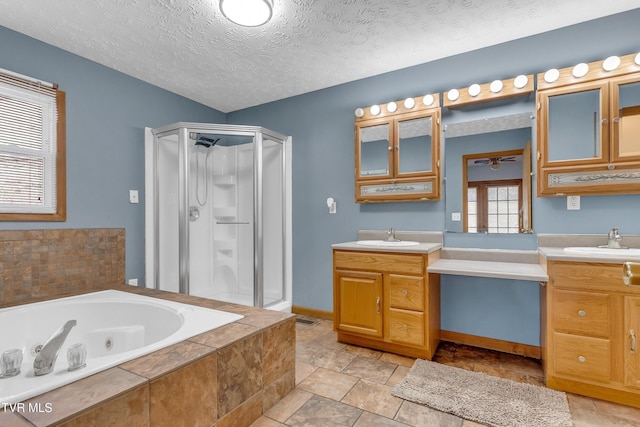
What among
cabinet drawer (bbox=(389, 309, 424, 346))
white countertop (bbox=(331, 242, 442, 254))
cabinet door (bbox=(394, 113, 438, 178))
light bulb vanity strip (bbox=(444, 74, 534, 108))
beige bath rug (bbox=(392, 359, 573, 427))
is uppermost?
light bulb vanity strip (bbox=(444, 74, 534, 108))

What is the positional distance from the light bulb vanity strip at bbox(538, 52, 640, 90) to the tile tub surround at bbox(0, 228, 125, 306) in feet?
11.7

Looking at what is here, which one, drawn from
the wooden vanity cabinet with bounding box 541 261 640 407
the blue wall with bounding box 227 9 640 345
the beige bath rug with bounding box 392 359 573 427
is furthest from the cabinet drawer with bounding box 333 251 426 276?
the wooden vanity cabinet with bounding box 541 261 640 407

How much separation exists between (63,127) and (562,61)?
12.2 ft

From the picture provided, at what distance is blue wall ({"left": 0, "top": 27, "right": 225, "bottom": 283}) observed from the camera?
2.35m

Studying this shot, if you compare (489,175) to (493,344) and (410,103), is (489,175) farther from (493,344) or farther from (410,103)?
(493,344)

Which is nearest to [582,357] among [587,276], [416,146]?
[587,276]

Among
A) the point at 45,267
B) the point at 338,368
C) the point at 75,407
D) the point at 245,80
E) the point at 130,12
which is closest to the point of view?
the point at 75,407

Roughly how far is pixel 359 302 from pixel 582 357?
4.49ft

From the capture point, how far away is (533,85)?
231 centimetres

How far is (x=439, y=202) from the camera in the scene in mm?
2709

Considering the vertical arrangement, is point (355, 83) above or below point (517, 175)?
above

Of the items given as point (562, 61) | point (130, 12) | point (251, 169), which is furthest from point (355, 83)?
point (130, 12)

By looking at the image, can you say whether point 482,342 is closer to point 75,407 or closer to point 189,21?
point 75,407

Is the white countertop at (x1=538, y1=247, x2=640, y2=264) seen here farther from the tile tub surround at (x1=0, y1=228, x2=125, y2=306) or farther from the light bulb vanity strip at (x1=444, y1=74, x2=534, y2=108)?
the tile tub surround at (x1=0, y1=228, x2=125, y2=306)
